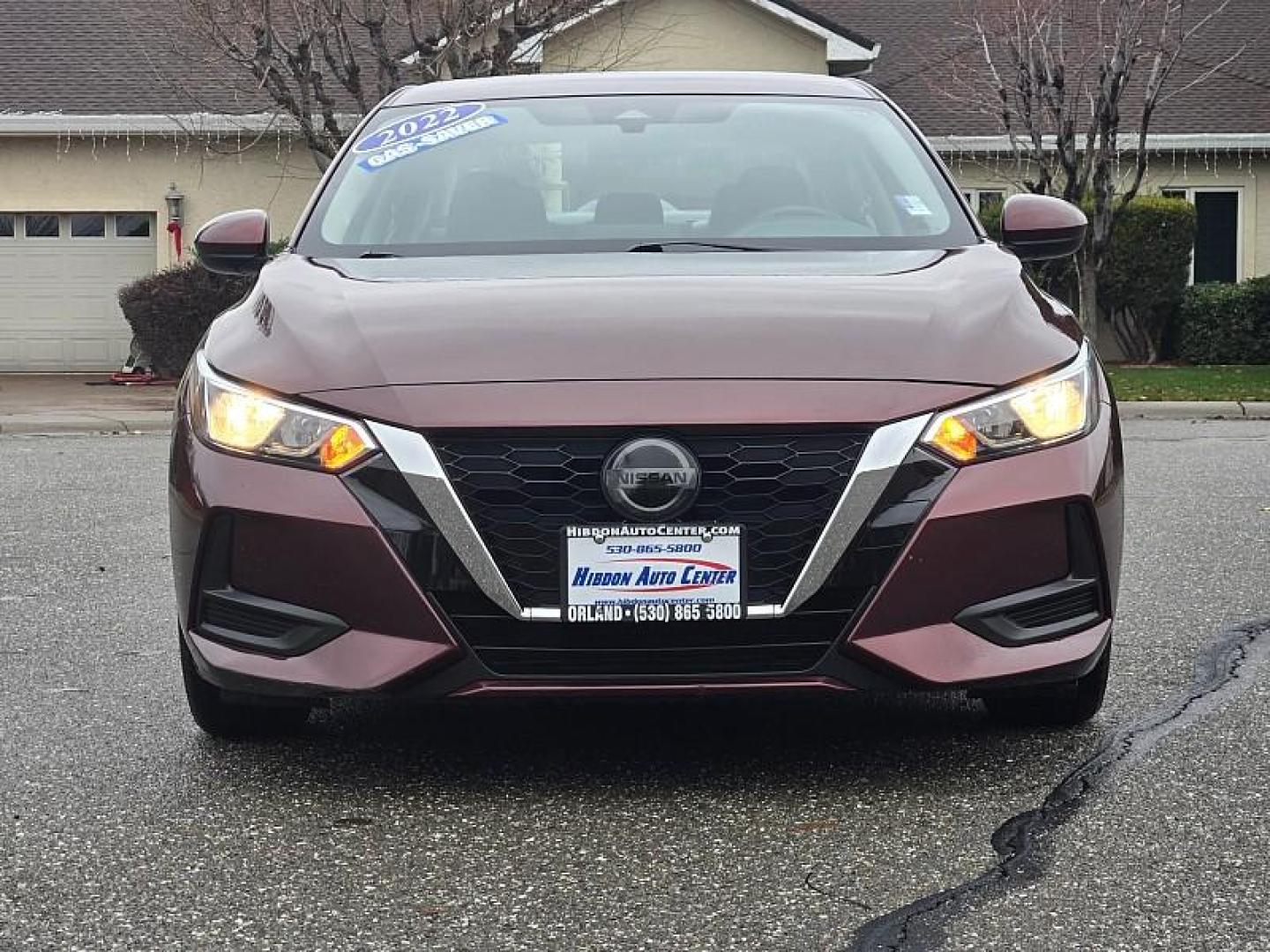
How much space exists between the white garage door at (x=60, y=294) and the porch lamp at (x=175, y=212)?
53 centimetres

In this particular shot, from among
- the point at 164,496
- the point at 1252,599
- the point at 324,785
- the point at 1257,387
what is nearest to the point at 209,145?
the point at 1257,387

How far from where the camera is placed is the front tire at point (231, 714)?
468cm

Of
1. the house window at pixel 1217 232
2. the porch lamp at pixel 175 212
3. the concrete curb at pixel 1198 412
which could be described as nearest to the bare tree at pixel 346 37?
the porch lamp at pixel 175 212

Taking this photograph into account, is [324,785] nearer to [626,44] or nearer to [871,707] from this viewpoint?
[871,707]

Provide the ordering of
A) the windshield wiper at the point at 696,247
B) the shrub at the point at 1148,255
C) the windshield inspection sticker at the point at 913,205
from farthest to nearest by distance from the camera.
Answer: the shrub at the point at 1148,255
the windshield inspection sticker at the point at 913,205
the windshield wiper at the point at 696,247

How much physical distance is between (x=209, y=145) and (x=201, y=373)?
22.2 metres

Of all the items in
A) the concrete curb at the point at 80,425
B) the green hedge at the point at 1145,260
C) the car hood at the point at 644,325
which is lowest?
the green hedge at the point at 1145,260

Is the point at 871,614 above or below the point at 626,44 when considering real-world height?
above

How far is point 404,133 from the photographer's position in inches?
225

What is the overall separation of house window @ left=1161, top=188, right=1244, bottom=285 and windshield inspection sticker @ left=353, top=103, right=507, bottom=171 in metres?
22.2

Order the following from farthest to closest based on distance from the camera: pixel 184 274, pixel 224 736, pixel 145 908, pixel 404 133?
pixel 184 274
pixel 404 133
pixel 224 736
pixel 145 908

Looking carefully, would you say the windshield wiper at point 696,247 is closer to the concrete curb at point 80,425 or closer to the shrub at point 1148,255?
the concrete curb at point 80,425

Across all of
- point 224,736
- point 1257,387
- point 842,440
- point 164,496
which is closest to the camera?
point 842,440

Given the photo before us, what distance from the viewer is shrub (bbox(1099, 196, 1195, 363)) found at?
23.9m
